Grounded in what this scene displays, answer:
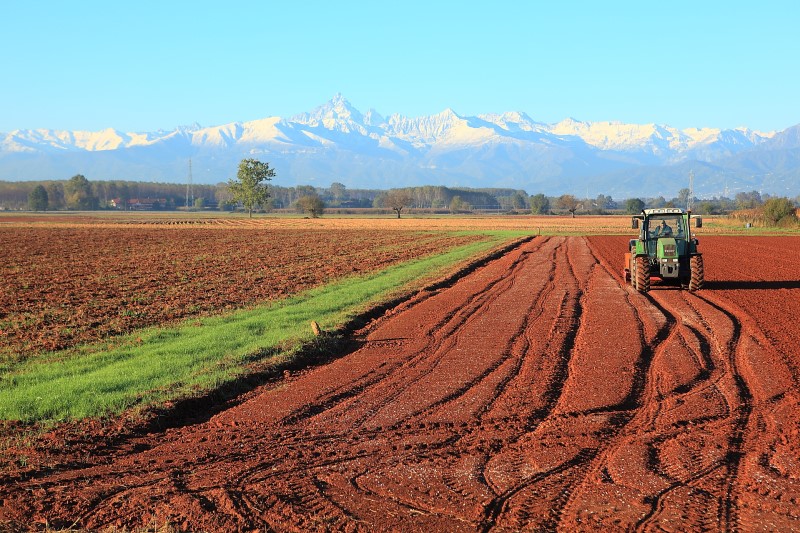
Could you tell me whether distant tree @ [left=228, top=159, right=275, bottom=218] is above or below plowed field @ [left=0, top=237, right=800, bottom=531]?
above

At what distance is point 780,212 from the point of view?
7969 centimetres

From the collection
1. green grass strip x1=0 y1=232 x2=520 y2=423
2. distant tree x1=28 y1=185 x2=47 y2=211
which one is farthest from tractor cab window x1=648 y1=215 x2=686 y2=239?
distant tree x1=28 y1=185 x2=47 y2=211

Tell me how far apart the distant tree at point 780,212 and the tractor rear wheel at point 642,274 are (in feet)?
213

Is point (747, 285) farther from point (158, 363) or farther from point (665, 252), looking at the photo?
point (158, 363)

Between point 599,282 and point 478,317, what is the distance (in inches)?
370

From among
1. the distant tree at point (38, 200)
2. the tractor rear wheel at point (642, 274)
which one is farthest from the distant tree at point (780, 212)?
the distant tree at point (38, 200)

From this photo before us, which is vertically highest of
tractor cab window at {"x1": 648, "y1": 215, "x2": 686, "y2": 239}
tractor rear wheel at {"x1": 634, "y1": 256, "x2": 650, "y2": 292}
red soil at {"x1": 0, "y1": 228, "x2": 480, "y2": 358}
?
tractor cab window at {"x1": 648, "y1": 215, "x2": 686, "y2": 239}

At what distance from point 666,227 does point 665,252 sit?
1.18m

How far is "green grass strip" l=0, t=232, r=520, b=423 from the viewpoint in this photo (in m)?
Answer: 10.6

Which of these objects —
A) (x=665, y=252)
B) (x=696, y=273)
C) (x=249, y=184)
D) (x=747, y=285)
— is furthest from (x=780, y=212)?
(x=249, y=184)

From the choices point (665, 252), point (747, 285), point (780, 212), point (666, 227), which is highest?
Answer: point (780, 212)

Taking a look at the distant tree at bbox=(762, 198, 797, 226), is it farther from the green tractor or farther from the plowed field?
the plowed field

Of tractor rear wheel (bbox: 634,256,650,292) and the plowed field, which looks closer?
the plowed field

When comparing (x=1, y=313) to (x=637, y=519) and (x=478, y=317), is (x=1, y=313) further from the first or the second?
(x=637, y=519)
